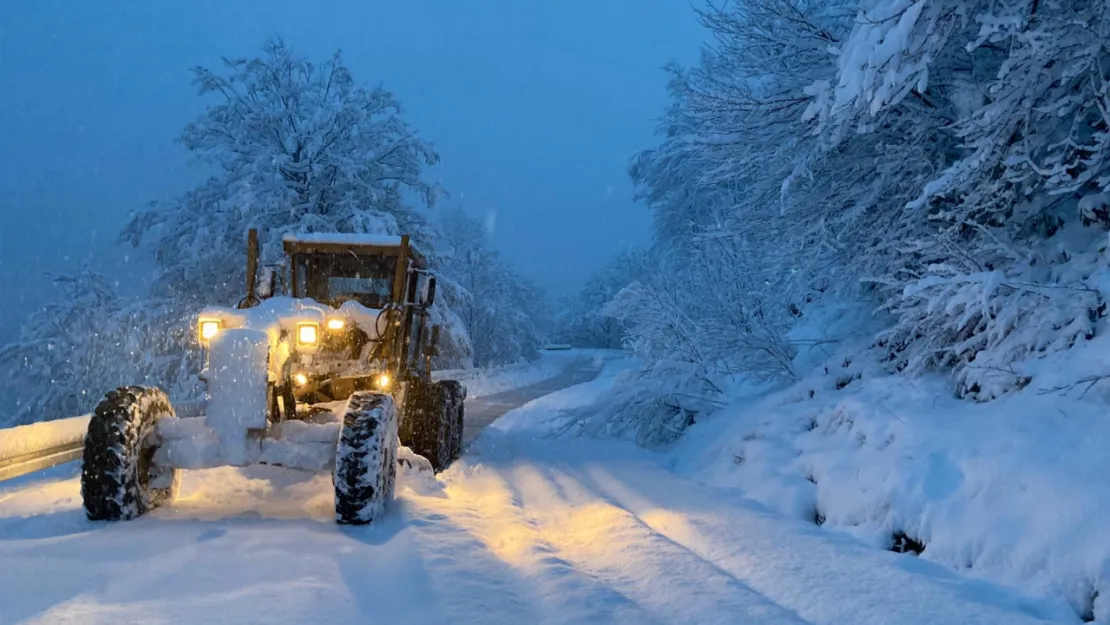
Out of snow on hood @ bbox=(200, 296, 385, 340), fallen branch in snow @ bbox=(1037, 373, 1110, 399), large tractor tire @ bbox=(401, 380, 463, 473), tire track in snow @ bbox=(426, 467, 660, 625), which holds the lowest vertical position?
tire track in snow @ bbox=(426, 467, 660, 625)

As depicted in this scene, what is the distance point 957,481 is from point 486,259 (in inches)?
1577

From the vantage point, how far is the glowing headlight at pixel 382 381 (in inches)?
311

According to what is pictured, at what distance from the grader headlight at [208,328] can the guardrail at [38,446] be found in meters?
2.86

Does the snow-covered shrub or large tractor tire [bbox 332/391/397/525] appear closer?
large tractor tire [bbox 332/391/397/525]

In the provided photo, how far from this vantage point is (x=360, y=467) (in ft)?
17.6

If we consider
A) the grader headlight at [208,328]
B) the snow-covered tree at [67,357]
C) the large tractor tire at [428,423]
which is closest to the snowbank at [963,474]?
the large tractor tire at [428,423]

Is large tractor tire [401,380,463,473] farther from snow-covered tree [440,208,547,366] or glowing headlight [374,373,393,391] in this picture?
snow-covered tree [440,208,547,366]

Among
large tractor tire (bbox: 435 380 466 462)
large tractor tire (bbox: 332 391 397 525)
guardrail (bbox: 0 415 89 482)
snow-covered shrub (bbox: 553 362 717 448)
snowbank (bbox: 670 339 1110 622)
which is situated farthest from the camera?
snow-covered shrub (bbox: 553 362 717 448)

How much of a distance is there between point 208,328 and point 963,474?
5536 millimetres

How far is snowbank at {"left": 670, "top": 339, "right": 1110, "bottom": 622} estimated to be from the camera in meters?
4.34

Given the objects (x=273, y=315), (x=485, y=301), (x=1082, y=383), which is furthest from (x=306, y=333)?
(x=485, y=301)

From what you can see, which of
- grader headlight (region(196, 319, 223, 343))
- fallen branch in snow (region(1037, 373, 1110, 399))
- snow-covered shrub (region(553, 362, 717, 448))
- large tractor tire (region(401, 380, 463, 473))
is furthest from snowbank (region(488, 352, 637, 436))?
fallen branch in snow (region(1037, 373, 1110, 399))

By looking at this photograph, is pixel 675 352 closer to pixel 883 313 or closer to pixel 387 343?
pixel 883 313

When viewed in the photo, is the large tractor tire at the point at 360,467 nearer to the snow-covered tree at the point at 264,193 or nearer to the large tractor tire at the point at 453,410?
the large tractor tire at the point at 453,410
